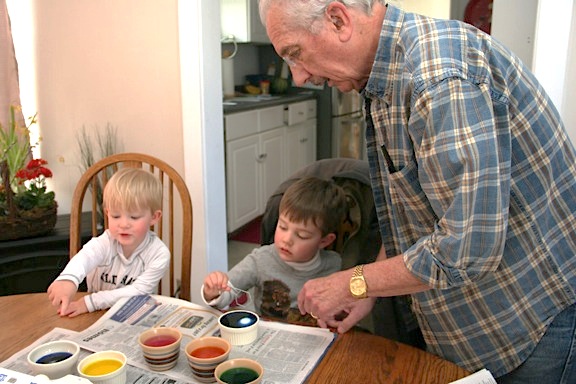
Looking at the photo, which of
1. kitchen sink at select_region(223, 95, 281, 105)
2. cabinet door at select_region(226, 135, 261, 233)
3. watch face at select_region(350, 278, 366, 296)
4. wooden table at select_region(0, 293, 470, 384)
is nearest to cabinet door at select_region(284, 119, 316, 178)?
kitchen sink at select_region(223, 95, 281, 105)

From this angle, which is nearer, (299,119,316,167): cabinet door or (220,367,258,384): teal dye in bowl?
(220,367,258,384): teal dye in bowl

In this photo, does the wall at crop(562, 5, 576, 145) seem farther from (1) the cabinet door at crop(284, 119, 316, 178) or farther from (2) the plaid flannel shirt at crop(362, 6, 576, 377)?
(1) the cabinet door at crop(284, 119, 316, 178)

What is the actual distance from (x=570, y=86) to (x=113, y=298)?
5.25ft

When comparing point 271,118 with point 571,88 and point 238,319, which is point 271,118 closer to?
point 571,88

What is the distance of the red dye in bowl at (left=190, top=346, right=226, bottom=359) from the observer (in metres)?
1.10

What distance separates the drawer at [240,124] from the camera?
3.75 metres

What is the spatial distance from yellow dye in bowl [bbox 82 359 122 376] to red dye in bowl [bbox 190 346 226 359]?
5.8 inches

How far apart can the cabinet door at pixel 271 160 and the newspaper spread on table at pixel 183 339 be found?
2.94 m

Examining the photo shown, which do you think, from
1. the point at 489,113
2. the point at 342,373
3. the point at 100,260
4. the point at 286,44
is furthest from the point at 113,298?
the point at 489,113

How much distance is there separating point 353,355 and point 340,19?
2.21 ft

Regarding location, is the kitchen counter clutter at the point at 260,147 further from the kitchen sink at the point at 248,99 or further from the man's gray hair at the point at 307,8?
the man's gray hair at the point at 307,8

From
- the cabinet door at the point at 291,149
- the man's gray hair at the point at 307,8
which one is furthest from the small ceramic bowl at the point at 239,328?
the cabinet door at the point at 291,149

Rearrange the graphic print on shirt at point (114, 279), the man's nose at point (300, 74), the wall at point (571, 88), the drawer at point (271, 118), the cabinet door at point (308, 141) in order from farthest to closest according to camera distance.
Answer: the cabinet door at point (308, 141), the drawer at point (271, 118), the wall at point (571, 88), the graphic print on shirt at point (114, 279), the man's nose at point (300, 74)

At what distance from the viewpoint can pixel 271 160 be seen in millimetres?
4457
